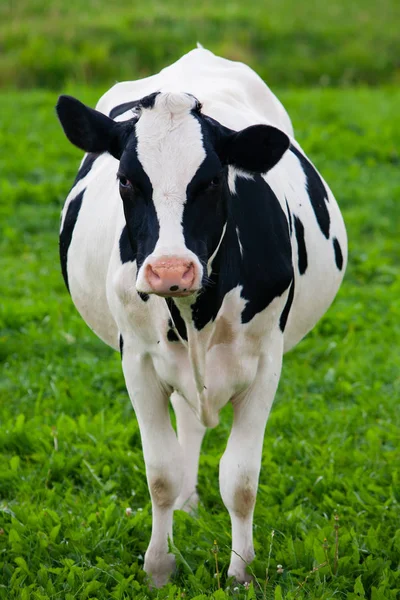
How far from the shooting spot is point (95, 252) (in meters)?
4.32

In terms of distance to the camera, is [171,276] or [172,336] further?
[172,336]

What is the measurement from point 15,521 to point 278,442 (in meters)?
1.51

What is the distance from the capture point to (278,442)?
521cm

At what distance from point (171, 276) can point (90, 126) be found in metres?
0.83

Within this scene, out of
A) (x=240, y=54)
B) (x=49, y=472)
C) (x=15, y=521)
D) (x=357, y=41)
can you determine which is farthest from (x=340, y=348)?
(x=357, y=41)

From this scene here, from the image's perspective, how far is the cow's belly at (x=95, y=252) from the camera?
4.20 meters

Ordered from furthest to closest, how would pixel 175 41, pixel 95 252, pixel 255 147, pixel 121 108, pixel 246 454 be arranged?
1. pixel 175 41
2. pixel 121 108
3. pixel 95 252
4. pixel 246 454
5. pixel 255 147

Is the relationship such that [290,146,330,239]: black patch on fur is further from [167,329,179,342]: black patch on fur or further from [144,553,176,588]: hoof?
[144,553,176,588]: hoof

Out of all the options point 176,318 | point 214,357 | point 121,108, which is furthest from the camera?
point 121,108

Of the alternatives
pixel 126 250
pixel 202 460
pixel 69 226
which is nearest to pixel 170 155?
pixel 126 250

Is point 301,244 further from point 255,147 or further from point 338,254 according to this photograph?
point 255,147

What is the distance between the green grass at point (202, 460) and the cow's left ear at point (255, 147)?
154cm

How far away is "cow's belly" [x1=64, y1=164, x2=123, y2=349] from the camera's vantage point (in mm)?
4203

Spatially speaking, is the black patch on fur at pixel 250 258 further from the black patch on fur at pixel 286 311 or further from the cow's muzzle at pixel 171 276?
the cow's muzzle at pixel 171 276
